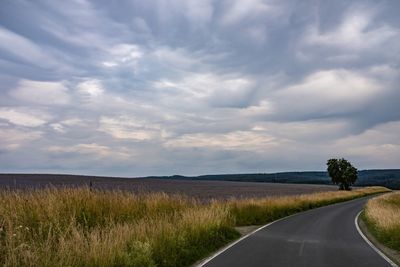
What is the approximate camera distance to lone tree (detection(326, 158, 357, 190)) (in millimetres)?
129500

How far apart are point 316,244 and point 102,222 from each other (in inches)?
308

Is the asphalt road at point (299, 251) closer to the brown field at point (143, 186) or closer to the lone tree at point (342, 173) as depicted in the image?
the brown field at point (143, 186)

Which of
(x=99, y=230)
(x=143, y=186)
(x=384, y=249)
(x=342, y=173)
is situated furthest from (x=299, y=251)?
(x=342, y=173)

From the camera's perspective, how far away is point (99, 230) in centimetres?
1225

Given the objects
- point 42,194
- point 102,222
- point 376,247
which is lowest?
point 376,247

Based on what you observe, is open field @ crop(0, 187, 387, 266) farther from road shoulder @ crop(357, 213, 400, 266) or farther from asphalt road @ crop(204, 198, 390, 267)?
road shoulder @ crop(357, 213, 400, 266)

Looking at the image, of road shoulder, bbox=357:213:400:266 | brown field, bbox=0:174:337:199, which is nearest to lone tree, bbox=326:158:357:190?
brown field, bbox=0:174:337:199

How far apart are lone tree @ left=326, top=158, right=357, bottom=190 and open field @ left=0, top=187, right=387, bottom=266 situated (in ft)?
380

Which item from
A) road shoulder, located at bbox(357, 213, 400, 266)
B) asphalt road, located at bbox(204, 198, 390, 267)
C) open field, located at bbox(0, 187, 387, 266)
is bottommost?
road shoulder, located at bbox(357, 213, 400, 266)

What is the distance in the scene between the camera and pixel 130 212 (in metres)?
16.5

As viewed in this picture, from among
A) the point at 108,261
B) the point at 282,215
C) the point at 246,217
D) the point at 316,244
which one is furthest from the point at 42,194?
the point at 282,215

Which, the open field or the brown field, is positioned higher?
the brown field

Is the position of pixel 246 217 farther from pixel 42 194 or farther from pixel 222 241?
pixel 42 194

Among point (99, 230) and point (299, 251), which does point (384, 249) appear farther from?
point (99, 230)
